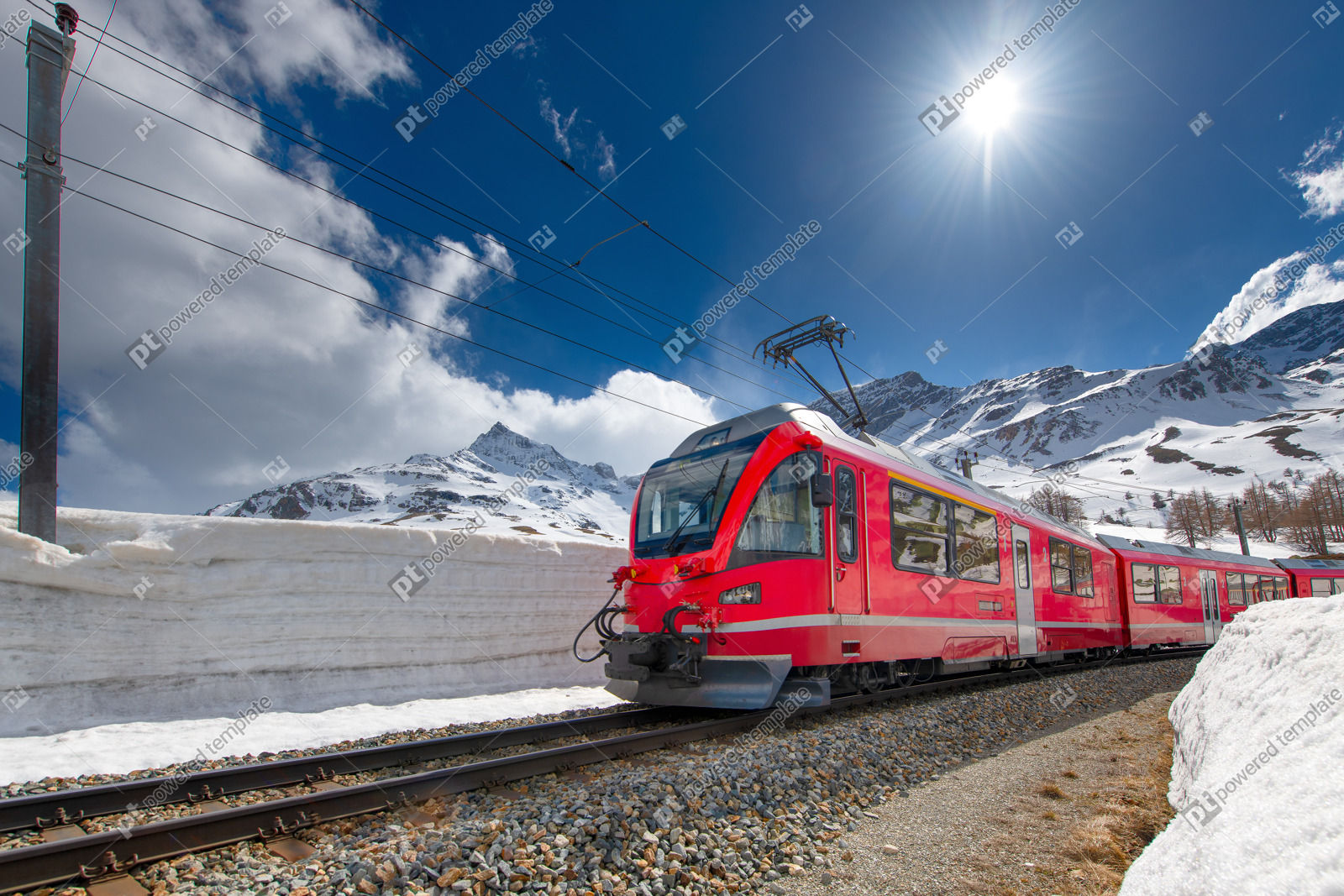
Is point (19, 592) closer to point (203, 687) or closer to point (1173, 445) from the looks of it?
point (203, 687)

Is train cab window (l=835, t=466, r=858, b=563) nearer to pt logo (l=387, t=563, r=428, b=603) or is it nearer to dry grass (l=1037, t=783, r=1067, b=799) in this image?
dry grass (l=1037, t=783, r=1067, b=799)

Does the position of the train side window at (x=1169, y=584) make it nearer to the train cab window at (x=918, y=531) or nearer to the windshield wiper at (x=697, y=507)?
the train cab window at (x=918, y=531)

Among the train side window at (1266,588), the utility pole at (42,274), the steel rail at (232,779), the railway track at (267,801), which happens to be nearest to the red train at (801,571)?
the railway track at (267,801)

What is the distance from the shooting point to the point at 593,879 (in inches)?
125

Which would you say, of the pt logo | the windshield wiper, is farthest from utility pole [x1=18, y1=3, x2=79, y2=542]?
the windshield wiper

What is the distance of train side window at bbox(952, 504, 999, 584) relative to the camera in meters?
9.17

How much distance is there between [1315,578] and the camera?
898 inches

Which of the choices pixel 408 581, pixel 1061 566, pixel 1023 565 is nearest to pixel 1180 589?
pixel 1061 566

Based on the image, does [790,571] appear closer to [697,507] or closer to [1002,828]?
[697,507]

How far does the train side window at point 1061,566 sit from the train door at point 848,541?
6.81 meters

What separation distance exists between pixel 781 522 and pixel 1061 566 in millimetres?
8631

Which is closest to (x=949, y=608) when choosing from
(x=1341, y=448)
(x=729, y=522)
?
(x=729, y=522)

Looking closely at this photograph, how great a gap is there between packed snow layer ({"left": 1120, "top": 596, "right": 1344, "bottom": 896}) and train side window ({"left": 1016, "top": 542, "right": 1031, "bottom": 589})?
18.8 feet

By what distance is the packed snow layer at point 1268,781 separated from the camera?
1.86m
